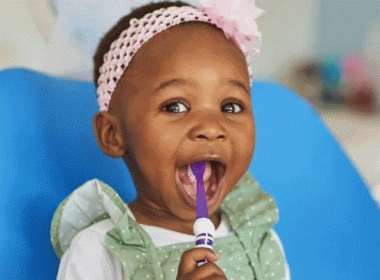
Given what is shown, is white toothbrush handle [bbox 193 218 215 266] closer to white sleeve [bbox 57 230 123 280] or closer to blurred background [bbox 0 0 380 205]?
white sleeve [bbox 57 230 123 280]

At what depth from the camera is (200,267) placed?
23.1 inches

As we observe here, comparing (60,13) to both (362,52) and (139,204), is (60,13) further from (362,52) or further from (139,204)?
(362,52)

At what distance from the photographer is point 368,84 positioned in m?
2.70

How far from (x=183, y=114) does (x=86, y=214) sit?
0.20 metres

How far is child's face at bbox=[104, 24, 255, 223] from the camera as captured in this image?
76 cm

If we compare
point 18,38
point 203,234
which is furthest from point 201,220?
point 18,38

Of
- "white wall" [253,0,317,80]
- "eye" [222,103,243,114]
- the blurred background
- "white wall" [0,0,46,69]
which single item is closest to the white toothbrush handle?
"eye" [222,103,243,114]

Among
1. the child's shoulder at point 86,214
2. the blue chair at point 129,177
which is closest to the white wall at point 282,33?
the blue chair at point 129,177

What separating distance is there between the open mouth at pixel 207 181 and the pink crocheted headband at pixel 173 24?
0.57 ft

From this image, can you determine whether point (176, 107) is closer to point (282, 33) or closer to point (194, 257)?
point (194, 257)

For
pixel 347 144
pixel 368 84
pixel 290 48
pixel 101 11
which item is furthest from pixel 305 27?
pixel 101 11

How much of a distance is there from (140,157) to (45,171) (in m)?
0.23

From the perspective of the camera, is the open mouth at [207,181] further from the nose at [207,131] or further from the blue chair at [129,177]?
the blue chair at [129,177]

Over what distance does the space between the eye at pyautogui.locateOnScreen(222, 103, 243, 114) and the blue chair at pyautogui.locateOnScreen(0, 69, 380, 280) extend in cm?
29
